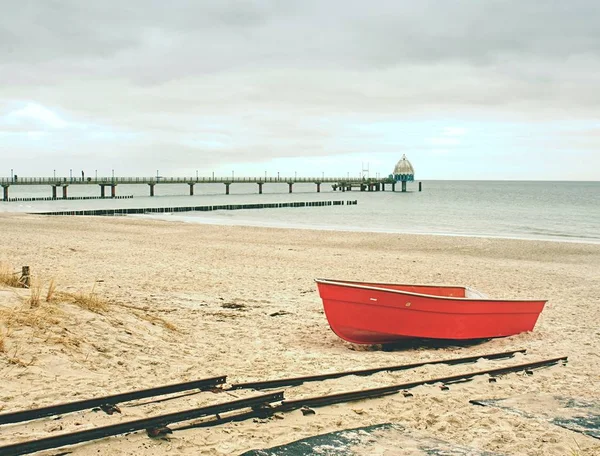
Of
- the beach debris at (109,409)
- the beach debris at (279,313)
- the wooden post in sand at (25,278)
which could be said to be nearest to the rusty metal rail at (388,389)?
the beach debris at (109,409)

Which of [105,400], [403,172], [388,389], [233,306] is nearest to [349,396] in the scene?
[388,389]

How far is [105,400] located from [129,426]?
708 mm

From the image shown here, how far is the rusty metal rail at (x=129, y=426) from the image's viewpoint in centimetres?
442

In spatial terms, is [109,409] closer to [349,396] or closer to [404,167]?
[349,396]

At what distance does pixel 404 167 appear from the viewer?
15012 cm

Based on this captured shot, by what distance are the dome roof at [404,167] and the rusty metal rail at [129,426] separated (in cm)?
14555

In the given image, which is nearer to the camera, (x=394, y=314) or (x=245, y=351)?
(x=245, y=351)

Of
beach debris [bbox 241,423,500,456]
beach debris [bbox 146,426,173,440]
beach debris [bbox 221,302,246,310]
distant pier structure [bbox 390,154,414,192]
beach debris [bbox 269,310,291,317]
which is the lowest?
beach debris [bbox 269,310,291,317]

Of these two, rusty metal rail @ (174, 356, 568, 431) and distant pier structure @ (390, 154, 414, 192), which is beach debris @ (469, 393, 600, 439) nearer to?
rusty metal rail @ (174, 356, 568, 431)

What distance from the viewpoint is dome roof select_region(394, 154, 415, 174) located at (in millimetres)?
148950

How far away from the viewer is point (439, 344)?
31.4ft

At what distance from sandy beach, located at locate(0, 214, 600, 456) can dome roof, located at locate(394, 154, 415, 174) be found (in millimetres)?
131674

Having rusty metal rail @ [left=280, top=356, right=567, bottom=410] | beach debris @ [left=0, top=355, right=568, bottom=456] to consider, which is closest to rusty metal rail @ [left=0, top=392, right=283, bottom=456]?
beach debris @ [left=0, top=355, right=568, bottom=456]

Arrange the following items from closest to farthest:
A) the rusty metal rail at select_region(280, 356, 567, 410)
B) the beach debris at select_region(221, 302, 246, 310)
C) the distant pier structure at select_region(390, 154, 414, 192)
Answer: the rusty metal rail at select_region(280, 356, 567, 410) → the beach debris at select_region(221, 302, 246, 310) → the distant pier structure at select_region(390, 154, 414, 192)
